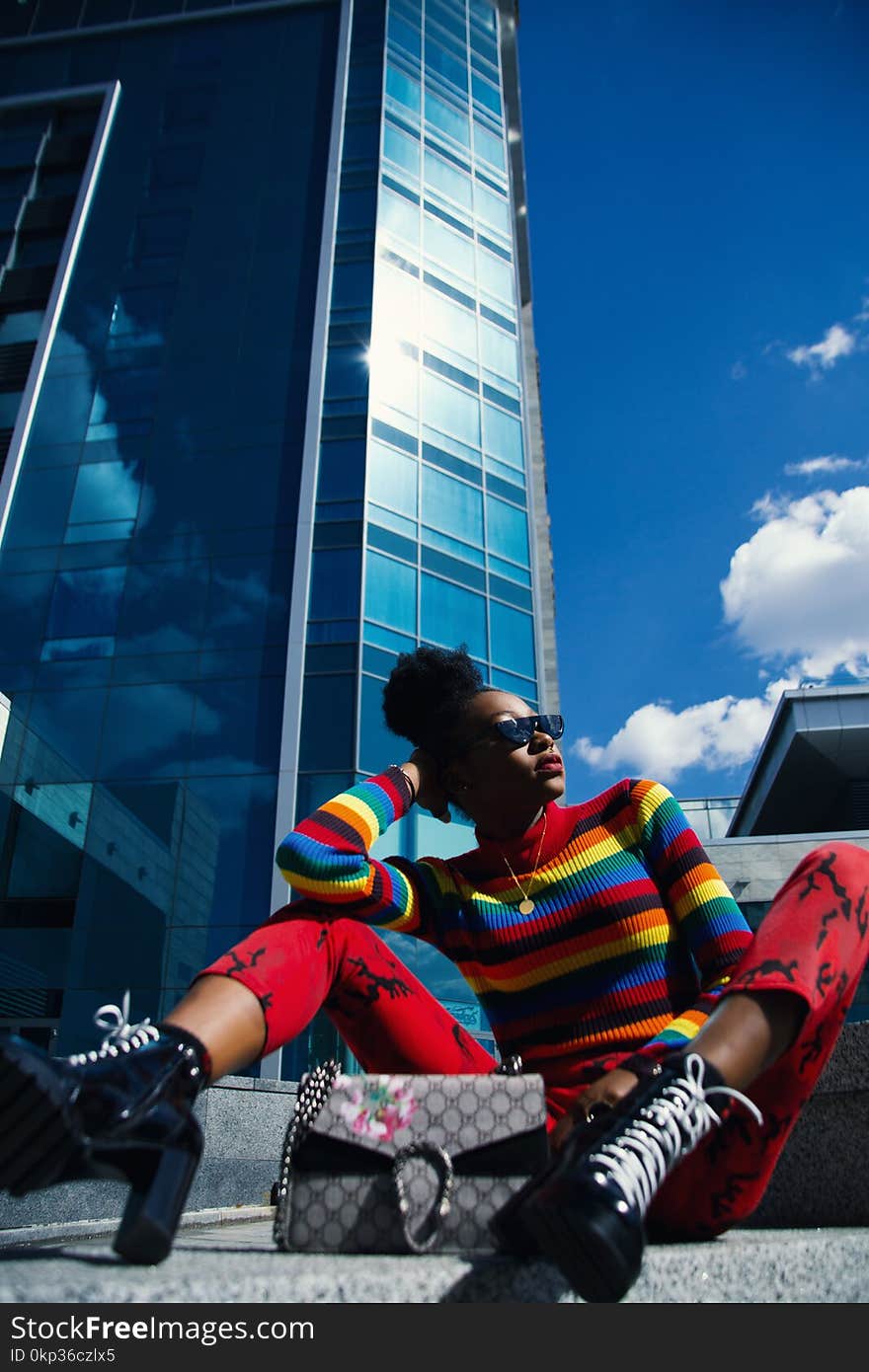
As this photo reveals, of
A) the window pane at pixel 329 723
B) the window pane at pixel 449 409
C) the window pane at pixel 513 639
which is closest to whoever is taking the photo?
the window pane at pixel 329 723

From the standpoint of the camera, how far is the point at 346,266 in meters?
18.7

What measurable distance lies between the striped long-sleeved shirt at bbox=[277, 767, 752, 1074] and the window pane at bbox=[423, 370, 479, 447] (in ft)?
54.9

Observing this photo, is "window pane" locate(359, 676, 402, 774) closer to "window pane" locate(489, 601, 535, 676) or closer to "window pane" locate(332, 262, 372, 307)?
"window pane" locate(489, 601, 535, 676)

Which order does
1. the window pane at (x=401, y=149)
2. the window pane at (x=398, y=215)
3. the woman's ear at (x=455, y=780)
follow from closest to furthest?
1. the woman's ear at (x=455, y=780)
2. the window pane at (x=398, y=215)
3. the window pane at (x=401, y=149)

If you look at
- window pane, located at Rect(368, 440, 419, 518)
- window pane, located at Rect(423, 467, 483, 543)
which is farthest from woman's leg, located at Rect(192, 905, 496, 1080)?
window pane, located at Rect(423, 467, 483, 543)

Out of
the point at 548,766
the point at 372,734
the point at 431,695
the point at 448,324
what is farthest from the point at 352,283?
the point at 548,766

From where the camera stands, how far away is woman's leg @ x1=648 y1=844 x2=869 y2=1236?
1377 mm

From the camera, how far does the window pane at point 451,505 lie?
17.0 m

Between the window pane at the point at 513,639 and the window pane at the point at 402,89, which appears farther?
the window pane at the point at 402,89

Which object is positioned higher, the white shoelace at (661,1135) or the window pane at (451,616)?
the window pane at (451,616)

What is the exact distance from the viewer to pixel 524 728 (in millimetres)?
Answer: 2441

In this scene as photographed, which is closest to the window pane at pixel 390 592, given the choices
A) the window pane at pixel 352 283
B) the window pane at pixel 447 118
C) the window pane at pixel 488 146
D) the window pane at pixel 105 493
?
the window pane at pixel 105 493

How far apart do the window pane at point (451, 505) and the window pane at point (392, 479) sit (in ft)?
1.09

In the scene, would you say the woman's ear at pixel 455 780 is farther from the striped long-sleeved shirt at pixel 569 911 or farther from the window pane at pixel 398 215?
the window pane at pixel 398 215
